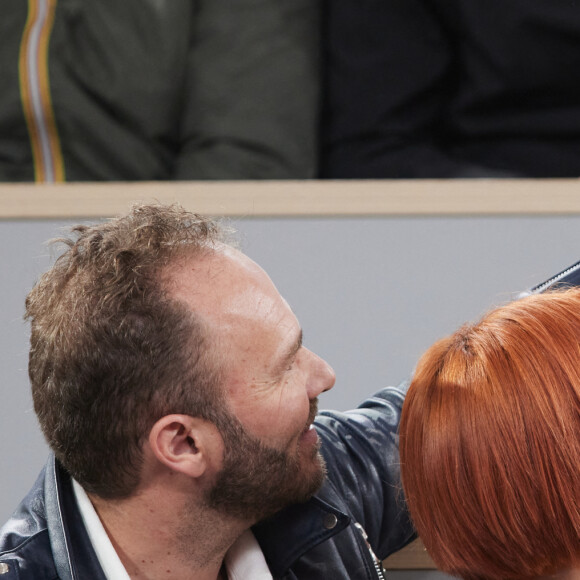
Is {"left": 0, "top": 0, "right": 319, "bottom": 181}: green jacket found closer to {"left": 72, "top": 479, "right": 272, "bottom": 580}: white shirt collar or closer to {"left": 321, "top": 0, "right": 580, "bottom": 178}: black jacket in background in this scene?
{"left": 321, "top": 0, "right": 580, "bottom": 178}: black jacket in background

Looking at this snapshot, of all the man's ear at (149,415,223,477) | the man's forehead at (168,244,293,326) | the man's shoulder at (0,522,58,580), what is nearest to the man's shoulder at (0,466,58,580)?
the man's shoulder at (0,522,58,580)

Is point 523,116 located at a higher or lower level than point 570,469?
higher

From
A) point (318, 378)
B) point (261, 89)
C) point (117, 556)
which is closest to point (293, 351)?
point (318, 378)

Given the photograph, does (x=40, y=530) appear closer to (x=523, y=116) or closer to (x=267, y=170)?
(x=267, y=170)

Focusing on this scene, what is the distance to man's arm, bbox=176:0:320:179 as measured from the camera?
1.02m

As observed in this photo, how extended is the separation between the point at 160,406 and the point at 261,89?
448 mm

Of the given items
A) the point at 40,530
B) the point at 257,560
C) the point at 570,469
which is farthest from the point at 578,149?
the point at 40,530

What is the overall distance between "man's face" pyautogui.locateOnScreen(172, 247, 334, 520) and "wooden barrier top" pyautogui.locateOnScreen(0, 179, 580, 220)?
17 cm

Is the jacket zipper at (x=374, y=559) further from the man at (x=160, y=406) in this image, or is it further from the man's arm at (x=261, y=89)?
the man's arm at (x=261, y=89)

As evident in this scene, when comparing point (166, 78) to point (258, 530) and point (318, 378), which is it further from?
point (258, 530)

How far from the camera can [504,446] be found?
2.03 ft

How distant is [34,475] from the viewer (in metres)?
1.03

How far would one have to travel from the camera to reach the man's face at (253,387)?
0.79 meters

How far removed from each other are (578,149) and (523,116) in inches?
3.1
